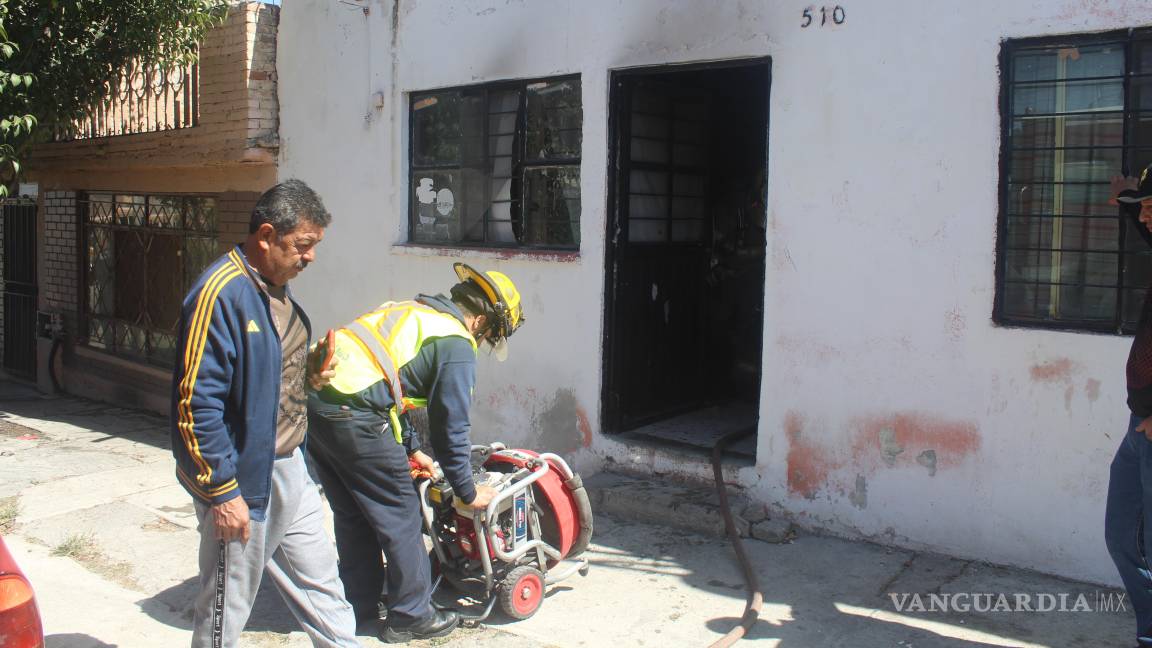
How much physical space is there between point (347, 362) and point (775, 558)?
8.52ft

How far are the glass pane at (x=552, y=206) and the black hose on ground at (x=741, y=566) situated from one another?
5.78 feet

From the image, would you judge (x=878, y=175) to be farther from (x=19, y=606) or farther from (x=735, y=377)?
(x=19, y=606)

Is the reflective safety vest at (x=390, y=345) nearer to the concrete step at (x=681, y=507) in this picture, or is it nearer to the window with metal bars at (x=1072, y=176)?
the concrete step at (x=681, y=507)

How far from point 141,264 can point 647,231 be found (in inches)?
243

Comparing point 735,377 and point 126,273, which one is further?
point 126,273

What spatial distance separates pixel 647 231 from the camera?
7.06 metres

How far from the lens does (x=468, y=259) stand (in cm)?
730

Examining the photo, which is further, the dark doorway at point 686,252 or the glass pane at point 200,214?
the glass pane at point 200,214

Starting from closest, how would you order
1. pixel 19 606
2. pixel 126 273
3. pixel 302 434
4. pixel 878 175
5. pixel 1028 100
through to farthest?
pixel 19 606
pixel 302 434
pixel 1028 100
pixel 878 175
pixel 126 273

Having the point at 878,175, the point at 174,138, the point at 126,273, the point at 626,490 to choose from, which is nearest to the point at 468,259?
the point at 626,490

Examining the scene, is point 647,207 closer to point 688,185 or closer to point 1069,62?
point 688,185

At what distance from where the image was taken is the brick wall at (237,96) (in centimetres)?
852

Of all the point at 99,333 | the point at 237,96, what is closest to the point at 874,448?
the point at 237,96

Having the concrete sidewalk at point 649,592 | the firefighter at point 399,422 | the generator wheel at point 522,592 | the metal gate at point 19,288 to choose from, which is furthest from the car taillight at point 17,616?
the metal gate at point 19,288
